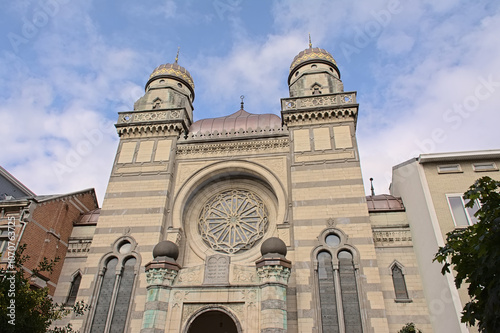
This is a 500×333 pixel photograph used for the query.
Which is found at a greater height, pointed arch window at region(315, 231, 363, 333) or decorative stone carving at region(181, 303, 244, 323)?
pointed arch window at region(315, 231, 363, 333)

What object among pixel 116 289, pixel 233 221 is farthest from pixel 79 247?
pixel 233 221

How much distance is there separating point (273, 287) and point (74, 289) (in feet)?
36.7

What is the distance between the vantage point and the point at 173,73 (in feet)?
85.6

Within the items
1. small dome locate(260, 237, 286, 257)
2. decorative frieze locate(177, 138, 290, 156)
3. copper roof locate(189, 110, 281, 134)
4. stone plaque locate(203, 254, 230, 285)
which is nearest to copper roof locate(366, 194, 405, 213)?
decorative frieze locate(177, 138, 290, 156)

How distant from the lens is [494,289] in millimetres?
6680

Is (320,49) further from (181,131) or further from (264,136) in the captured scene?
(181,131)

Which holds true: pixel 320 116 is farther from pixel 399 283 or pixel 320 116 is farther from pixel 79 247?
pixel 79 247

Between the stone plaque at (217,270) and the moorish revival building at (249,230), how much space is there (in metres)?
0.04

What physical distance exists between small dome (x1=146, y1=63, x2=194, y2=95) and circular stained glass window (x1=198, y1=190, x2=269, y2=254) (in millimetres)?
9677

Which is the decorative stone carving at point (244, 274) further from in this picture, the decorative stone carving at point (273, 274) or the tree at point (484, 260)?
the tree at point (484, 260)

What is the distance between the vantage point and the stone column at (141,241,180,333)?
1397 cm

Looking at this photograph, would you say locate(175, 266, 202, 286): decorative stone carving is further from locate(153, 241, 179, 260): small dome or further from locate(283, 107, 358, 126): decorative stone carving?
locate(283, 107, 358, 126): decorative stone carving

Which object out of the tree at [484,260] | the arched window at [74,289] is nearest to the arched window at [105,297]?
the arched window at [74,289]

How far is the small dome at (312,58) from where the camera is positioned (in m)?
24.4
